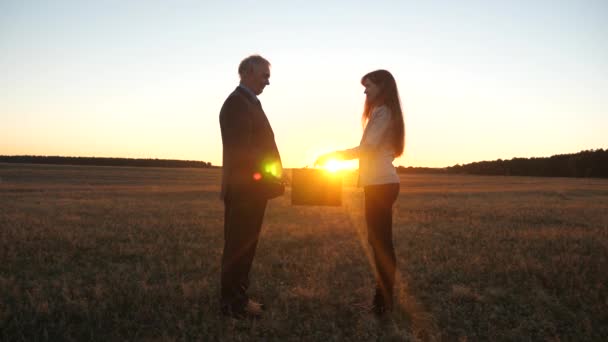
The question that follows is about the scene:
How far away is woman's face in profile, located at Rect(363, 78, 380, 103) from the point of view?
13.8 feet

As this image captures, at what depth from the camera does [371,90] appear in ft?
13.8

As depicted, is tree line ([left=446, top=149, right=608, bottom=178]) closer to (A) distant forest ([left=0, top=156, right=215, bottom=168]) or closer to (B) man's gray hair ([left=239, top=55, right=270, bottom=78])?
(A) distant forest ([left=0, top=156, right=215, bottom=168])

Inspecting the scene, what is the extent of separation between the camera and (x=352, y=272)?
6.33 meters

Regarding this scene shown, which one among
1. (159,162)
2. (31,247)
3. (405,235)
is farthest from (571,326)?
(159,162)

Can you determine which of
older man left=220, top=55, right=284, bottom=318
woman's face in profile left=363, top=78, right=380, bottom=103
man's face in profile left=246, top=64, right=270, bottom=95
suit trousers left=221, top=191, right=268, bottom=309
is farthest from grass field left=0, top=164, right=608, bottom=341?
man's face in profile left=246, top=64, right=270, bottom=95

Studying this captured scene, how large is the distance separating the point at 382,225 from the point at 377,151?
0.76 m

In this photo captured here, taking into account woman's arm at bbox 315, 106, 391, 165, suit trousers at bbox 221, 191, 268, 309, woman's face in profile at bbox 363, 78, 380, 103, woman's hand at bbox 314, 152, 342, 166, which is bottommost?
suit trousers at bbox 221, 191, 268, 309

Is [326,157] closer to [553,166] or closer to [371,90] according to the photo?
[371,90]

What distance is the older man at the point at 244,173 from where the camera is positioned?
4.05 m

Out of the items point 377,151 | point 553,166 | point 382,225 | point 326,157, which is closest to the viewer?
point 377,151

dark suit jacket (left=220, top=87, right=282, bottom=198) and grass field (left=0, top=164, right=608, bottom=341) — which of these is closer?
dark suit jacket (left=220, top=87, right=282, bottom=198)

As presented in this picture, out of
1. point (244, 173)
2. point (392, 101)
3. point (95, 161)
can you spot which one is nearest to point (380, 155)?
point (392, 101)

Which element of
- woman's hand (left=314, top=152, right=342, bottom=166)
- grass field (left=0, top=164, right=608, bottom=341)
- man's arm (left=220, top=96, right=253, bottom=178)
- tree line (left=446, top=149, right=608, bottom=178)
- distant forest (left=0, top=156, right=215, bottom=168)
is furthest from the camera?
distant forest (left=0, top=156, right=215, bottom=168)

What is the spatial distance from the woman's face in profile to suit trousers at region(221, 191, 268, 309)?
1516 millimetres
